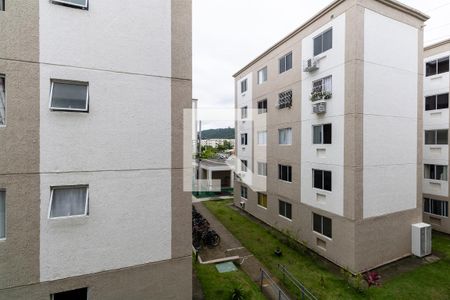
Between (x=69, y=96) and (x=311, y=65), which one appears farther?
(x=311, y=65)

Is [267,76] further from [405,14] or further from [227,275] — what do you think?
[227,275]

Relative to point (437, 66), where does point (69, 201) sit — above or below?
below

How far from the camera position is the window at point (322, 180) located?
11.4 metres

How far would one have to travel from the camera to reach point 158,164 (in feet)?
18.0

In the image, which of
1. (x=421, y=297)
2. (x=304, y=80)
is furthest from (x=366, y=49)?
(x=421, y=297)

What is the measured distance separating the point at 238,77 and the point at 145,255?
1905 centimetres

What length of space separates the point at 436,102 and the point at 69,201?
20.9 meters

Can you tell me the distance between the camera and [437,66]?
15.2 m

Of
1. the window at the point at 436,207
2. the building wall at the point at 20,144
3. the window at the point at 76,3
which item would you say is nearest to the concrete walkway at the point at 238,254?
the building wall at the point at 20,144

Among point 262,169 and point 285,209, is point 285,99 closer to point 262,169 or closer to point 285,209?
point 262,169

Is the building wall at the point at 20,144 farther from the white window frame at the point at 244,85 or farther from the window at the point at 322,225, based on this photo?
the white window frame at the point at 244,85

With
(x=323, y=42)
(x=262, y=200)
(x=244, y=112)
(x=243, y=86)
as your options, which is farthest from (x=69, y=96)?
(x=243, y=86)

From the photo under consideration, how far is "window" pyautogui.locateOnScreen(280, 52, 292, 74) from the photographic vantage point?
1429 centimetres

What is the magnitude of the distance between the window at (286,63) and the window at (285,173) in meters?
6.51
